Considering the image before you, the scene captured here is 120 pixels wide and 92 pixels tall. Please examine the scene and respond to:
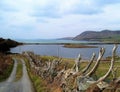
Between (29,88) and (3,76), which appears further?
(3,76)

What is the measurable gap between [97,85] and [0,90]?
23373 millimetres

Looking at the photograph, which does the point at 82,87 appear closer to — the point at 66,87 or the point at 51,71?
the point at 66,87

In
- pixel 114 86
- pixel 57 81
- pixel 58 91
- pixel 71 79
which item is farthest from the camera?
pixel 57 81

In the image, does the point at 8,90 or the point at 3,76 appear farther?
the point at 3,76

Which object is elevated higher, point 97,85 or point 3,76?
point 97,85

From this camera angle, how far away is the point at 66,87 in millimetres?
19391

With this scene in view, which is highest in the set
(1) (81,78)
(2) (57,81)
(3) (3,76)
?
(1) (81,78)

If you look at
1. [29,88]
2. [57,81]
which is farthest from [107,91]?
[29,88]

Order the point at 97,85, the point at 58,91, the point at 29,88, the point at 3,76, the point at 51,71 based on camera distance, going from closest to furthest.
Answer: the point at 97,85 < the point at 58,91 < the point at 51,71 < the point at 29,88 < the point at 3,76

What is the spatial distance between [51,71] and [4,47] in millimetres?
116676

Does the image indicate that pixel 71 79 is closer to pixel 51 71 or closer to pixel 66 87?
pixel 66 87

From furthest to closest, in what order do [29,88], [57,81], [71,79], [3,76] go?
[3,76] → [29,88] → [57,81] → [71,79]

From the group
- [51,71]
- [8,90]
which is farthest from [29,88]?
[51,71]

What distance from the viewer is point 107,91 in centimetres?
1236
